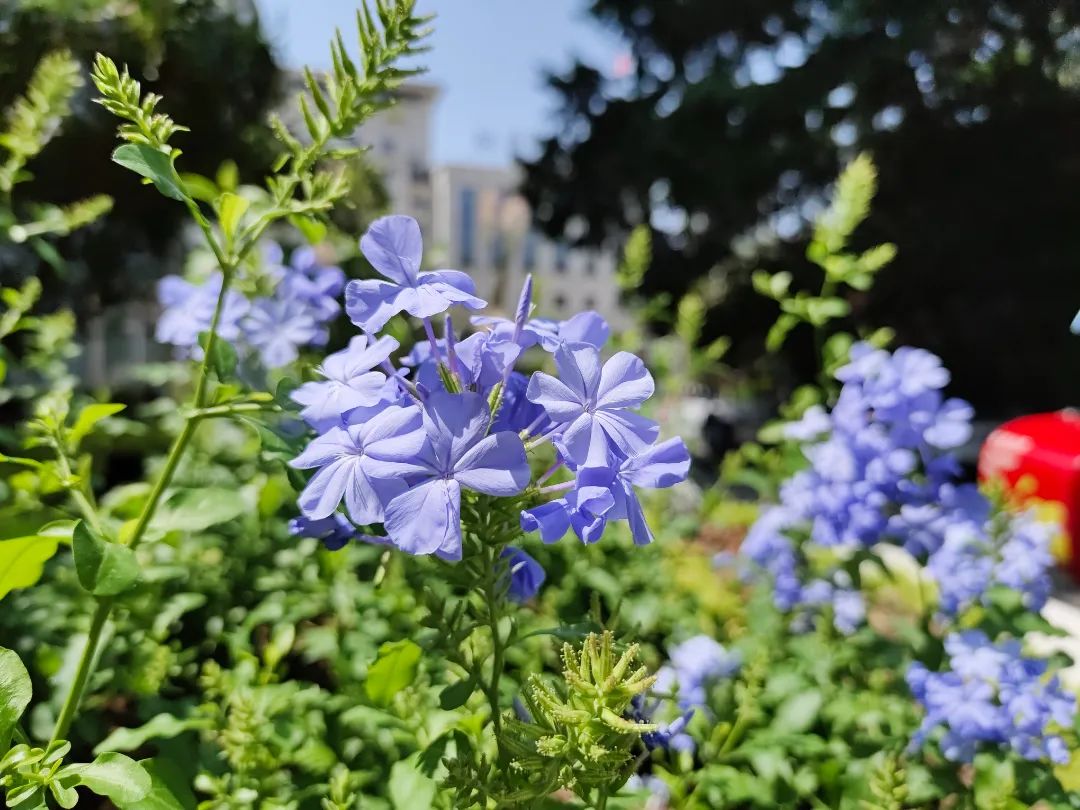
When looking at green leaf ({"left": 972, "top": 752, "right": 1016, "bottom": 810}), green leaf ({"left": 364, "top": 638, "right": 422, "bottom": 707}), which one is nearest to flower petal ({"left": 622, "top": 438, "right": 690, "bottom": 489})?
green leaf ({"left": 364, "top": 638, "right": 422, "bottom": 707})

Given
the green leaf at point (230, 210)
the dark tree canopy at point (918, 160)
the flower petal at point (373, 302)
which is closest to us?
the flower petal at point (373, 302)

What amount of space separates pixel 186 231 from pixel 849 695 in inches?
240

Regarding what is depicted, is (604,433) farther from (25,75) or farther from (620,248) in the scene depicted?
(620,248)

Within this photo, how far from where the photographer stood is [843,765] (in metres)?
1.38

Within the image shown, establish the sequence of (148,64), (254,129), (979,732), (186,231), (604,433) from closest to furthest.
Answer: (604,433) < (979,732) < (148,64) < (254,129) < (186,231)

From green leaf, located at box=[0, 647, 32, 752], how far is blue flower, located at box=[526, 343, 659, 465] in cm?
59

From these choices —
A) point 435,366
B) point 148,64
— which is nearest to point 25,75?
point 148,64

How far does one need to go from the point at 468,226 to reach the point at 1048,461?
101 ft

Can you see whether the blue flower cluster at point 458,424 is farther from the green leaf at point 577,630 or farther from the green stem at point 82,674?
the green stem at point 82,674

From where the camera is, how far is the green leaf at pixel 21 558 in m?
0.91

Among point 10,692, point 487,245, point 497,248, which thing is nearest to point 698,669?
point 10,692

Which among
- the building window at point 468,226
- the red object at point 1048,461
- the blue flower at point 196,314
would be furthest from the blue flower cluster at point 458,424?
the building window at point 468,226

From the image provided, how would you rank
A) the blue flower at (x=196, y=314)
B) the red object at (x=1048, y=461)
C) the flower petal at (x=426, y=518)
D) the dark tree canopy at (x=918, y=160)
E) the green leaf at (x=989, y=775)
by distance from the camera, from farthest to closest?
the dark tree canopy at (x=918, y=160), the red object at (x=1048, y=461), the blue flower at (x=196, y=314), the green leaf at (x=989, y=775), the flower petal at (x=426, y=518)

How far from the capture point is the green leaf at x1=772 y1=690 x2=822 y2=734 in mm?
1375
